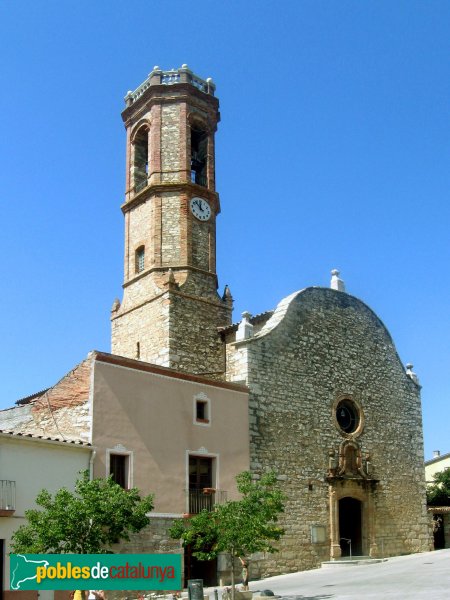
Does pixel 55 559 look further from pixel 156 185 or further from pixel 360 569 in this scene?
pixel 156 185

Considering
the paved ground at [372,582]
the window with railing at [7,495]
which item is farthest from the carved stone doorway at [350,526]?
the window with railing at [7,495]

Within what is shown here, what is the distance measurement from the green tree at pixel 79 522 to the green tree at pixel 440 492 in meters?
22.4

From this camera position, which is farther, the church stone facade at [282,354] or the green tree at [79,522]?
the church stone facade at [282,354]

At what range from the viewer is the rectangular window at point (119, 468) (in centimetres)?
1933

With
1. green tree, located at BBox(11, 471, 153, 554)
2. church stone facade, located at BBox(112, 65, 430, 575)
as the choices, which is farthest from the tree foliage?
church stone facade, located at BBox(112, 65, 430, 575)

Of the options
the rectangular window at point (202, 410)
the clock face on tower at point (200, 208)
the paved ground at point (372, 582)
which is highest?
the clock face on tower at point (200, 208)

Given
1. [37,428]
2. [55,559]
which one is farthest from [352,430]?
[55,559]

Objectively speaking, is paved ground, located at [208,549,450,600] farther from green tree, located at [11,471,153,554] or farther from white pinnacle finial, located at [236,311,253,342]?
white pinnacle finial, located at [236,311,253,342]

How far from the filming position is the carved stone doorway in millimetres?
26188

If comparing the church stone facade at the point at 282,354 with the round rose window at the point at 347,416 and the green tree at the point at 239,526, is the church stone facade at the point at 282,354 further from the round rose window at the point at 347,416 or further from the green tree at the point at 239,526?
the green tree at the point at 239,526

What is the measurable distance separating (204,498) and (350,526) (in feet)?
25.3

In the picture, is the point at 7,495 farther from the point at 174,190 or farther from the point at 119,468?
the point at 174,190

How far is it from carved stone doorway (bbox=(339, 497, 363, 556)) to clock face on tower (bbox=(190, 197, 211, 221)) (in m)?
11.3

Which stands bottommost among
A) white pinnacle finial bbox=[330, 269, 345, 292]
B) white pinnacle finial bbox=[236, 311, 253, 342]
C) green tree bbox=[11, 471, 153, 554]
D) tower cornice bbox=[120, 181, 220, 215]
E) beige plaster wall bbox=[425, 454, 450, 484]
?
green tree bbox=[11, 471, 153, 554]
